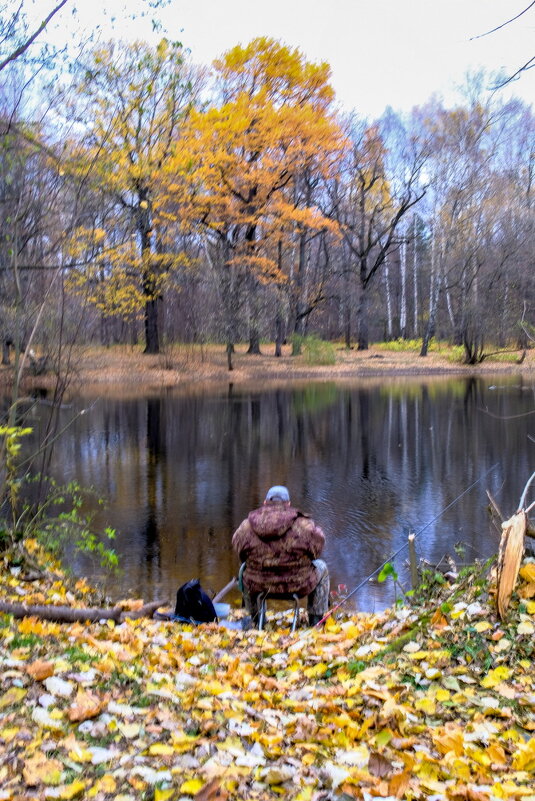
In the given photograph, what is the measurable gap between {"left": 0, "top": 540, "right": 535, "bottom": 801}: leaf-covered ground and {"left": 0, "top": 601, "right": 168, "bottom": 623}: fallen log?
0.15 m

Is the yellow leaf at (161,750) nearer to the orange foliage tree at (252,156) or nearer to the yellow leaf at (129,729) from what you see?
the yellow leaf at (129,729)

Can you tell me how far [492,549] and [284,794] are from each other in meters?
7.52

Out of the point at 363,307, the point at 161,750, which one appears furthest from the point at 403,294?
the point at 161,750

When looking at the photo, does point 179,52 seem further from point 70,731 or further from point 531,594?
point 70,731

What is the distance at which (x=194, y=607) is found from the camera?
6.59 metres

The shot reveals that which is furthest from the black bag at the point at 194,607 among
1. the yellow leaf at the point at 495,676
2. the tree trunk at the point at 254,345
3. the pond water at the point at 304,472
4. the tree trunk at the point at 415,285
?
the tree trunk at the point at 415,285

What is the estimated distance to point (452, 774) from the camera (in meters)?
2.78

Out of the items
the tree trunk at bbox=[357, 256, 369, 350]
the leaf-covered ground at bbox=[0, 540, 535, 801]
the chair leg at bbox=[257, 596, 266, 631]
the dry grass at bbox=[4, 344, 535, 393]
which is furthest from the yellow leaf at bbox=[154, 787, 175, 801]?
the tree trunk at bbox=[357, 256, 369, 350]

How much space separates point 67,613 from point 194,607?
1450 mm

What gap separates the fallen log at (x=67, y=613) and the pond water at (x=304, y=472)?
6.67 feet

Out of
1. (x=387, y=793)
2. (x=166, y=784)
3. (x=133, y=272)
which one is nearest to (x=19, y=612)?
(x=166, y=784)

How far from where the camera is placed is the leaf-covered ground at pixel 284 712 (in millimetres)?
2648

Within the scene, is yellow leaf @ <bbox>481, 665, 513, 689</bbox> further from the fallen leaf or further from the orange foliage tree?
the orange foliage tree

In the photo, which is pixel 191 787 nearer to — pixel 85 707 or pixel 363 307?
pixel 85 707
